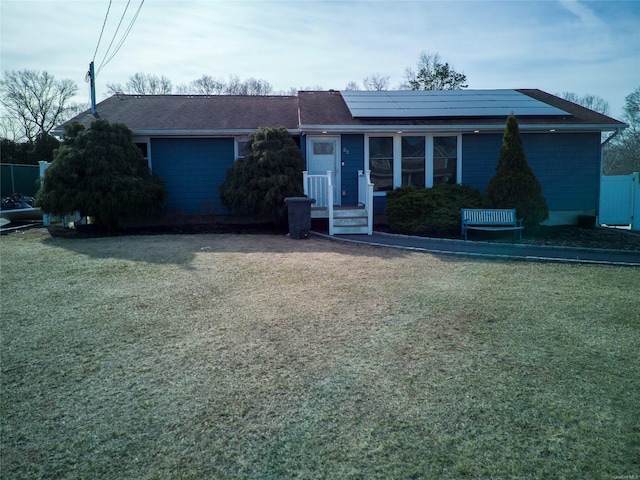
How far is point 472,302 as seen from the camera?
562 centimetres

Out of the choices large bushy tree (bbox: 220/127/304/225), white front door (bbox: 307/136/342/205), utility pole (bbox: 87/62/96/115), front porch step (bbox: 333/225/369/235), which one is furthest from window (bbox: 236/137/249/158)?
utility pole (bbox: 87/62/96/115)

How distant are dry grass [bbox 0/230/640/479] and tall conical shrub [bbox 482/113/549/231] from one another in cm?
422

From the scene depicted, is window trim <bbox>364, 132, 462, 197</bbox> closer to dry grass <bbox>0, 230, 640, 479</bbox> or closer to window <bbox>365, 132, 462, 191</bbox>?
window <bbox>365, 132, 462, 191</bbox>

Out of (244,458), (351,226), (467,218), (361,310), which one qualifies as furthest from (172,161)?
(244,458)

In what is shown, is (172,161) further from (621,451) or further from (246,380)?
(621,451)

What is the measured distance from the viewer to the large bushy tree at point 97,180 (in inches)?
437

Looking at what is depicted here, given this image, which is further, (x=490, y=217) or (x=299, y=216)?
(x=490, y=217)

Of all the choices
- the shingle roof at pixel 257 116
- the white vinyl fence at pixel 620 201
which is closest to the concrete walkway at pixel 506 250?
the shingle roof at pixel 257 116

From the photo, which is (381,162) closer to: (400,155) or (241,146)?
(400,155)

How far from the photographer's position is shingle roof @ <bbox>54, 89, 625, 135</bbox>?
41.2 feet

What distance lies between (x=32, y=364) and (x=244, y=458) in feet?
7.56

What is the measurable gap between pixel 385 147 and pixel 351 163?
1.08 metres

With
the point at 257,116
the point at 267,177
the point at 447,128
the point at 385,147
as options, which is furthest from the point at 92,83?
the point at 447,128

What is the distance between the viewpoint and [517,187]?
1093cm
